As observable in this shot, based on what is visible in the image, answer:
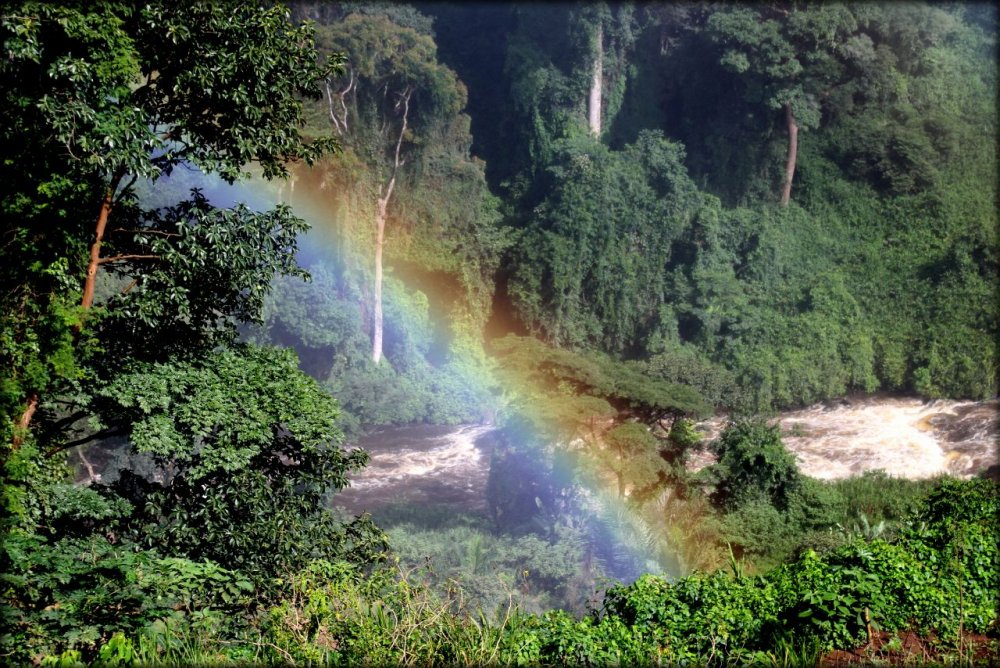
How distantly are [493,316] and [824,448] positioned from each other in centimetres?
743

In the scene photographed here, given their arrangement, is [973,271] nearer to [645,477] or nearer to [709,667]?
[645,477]

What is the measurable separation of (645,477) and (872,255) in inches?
373

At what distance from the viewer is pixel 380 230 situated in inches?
757

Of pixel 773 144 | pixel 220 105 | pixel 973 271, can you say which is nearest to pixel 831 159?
pixel 773 144

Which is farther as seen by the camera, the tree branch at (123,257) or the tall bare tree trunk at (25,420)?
the tree branch at (123,257)

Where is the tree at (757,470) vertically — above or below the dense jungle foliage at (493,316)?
below

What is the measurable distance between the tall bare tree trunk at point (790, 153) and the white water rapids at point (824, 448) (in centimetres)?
509

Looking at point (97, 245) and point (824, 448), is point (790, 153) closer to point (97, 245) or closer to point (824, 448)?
point (824, 448)

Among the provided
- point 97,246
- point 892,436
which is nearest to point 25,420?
point 97,246

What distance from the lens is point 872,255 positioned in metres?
19.1

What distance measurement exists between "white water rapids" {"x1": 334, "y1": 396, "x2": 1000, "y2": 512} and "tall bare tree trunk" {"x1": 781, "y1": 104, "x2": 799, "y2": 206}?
16.7ft

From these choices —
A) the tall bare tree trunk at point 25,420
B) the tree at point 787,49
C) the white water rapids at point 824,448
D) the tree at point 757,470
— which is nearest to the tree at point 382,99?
the white water rapids at point 824,448

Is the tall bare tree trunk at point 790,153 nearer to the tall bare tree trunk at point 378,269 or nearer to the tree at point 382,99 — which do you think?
the tree at point 382,99

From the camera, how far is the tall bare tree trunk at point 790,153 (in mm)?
19750
